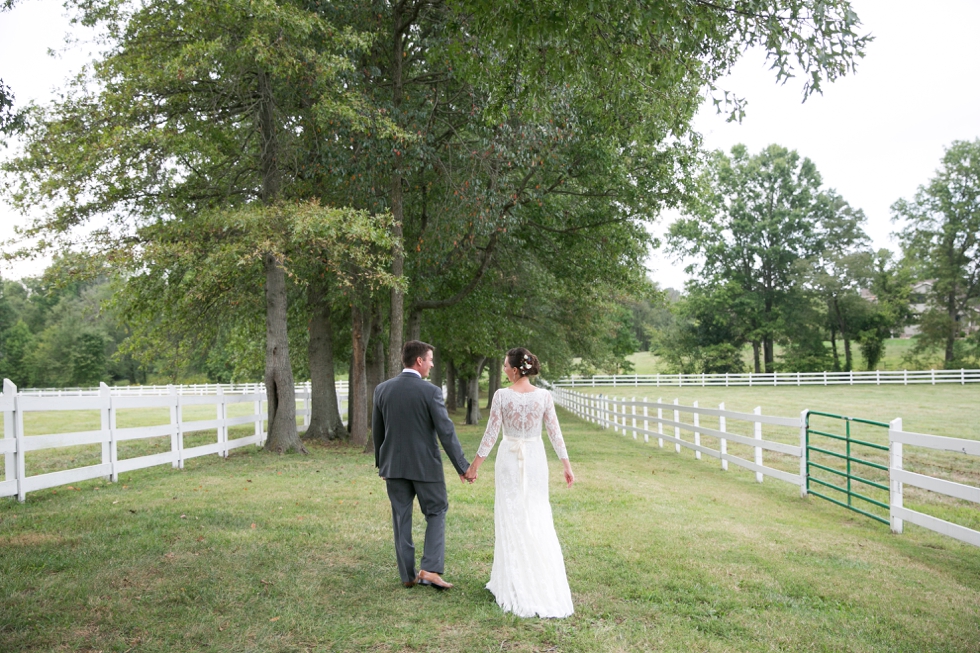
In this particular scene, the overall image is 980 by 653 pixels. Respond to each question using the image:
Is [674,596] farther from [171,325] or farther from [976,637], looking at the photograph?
[171,325]

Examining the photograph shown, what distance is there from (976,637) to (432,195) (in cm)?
1468

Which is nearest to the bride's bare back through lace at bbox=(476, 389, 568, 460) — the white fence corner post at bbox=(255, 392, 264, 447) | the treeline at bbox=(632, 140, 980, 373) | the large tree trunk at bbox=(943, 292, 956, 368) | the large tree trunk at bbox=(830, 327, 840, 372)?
the white fence corner post at bbox=(255, 392, 264, 447)

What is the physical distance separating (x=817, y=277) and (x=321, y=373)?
50.4 meters

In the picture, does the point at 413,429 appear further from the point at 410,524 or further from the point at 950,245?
the point at 950,245

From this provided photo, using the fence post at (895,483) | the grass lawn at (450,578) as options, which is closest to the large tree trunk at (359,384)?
the grass lawn at (450,578)

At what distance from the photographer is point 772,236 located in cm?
6322

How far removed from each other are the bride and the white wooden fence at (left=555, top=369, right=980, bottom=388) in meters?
45.2

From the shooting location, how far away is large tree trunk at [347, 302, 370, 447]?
1894 centimetres

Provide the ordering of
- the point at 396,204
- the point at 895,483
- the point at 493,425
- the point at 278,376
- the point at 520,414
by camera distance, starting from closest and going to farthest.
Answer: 1. the point at 520,414
2. the point at 493,425
3. the point at 895,483
4. the point at 278,376
5. the point at 396,204

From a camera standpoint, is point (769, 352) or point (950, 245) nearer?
point (950, 245)

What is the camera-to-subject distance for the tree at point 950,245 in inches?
2063

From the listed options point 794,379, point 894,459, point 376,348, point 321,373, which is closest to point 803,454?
point 894,459

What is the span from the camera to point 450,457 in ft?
17.7

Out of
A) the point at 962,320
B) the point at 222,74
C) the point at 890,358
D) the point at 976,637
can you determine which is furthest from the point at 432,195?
the point at 890,358
